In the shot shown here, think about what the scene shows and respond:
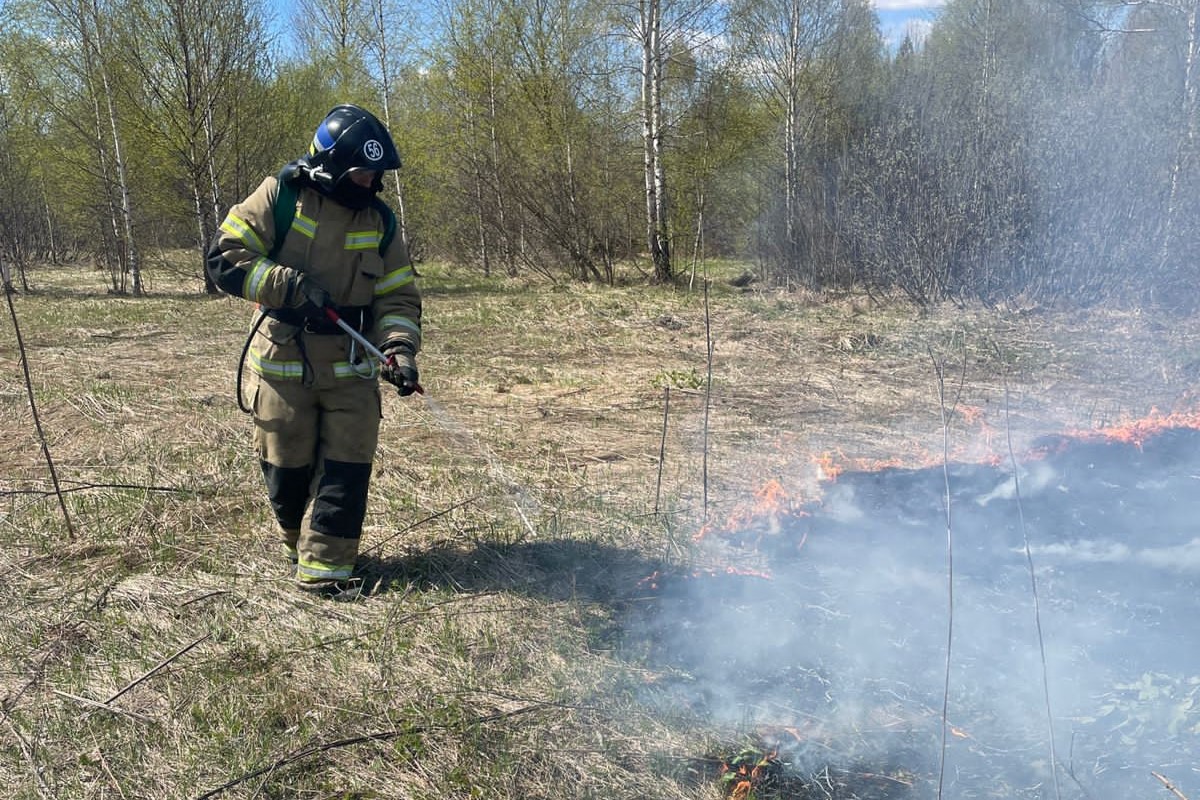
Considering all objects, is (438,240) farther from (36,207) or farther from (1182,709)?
(1182,709)

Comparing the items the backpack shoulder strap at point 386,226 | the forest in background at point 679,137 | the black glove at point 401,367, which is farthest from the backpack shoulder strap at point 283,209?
the forest in background at point 679,137

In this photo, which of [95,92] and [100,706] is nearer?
[100,706]

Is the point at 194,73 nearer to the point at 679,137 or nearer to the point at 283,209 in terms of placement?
the point at 679,137

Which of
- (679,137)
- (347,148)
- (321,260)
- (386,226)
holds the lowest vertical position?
(321,260)

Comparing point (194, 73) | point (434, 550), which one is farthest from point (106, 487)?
point (194, 73)

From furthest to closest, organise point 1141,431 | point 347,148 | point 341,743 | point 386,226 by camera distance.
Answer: point 1141,431
point 386,226
point 347,148
point 341,743

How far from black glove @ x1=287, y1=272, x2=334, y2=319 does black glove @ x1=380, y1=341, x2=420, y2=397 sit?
28 cm

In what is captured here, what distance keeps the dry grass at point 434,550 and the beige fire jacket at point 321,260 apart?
1.16 metres

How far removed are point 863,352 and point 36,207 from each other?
22.8 metres

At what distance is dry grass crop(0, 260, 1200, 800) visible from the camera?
2.52 metres

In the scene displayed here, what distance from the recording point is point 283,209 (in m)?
3.22

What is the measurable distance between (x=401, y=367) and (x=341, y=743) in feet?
4.50

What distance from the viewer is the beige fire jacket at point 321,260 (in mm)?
3117

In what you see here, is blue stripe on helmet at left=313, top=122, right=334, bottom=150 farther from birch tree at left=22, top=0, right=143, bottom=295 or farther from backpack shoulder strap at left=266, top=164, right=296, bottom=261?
birch tree at left=22, top=0, right=143, bottom=295
